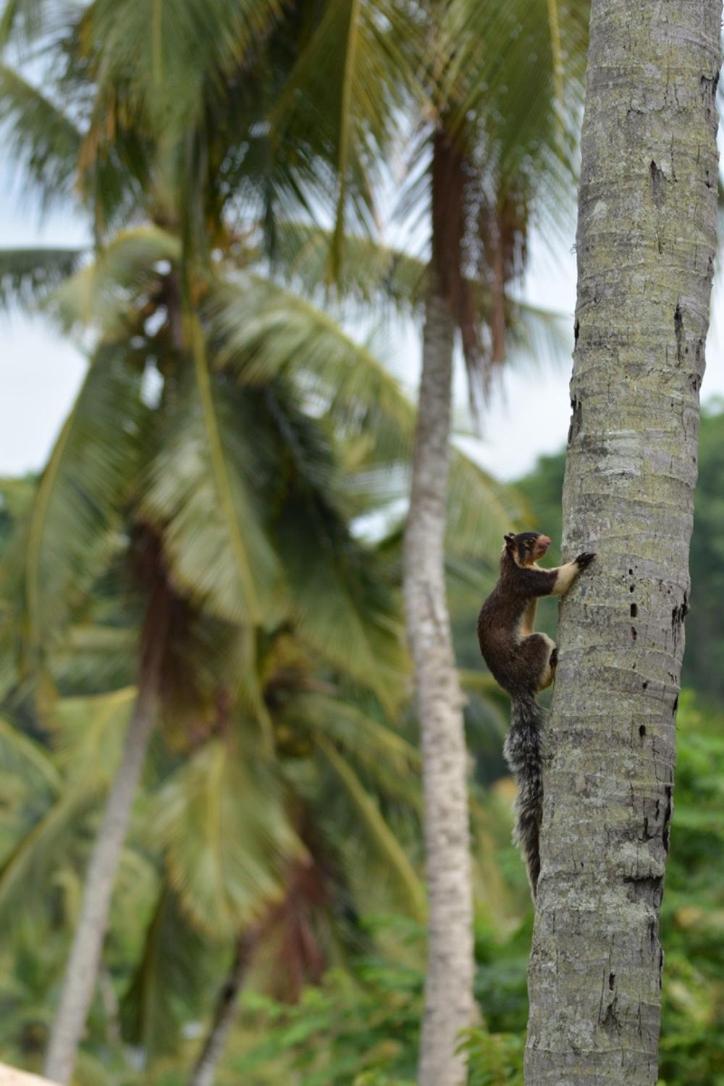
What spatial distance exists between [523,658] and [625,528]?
0.69 meters

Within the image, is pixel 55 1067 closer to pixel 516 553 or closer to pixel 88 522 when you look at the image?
pixel 88 522

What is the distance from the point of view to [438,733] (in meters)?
9.88

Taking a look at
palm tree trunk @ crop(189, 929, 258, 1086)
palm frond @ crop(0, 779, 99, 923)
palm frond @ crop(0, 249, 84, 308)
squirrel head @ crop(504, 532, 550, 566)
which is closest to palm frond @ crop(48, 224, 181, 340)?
palm frond @ crop(0, 249, 84, 308)

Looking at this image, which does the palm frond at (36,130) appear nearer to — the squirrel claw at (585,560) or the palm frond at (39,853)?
the palm frond at (39,853)

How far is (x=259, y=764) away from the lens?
16641 millimetres

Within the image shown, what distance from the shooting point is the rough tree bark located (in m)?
9.19

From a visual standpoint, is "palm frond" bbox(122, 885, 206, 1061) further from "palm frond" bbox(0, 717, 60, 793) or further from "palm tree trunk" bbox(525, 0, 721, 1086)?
"palm tree trunk" bbox(525, 0, 721, 1086)

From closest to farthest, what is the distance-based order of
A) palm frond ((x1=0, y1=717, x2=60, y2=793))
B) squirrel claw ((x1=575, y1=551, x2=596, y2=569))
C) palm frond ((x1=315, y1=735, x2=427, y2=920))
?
1. squirrel claw ((x1=575, y1=551, x2=596, y2=569))
2. palm frond ((x1=315, y1=735, x2=427, y2=920))
3. palm frond ((x1=0, y1=717, x2=60, y2=793))

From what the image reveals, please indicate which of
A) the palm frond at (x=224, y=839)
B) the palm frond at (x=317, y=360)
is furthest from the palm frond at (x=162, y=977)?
the palm frond at (x=317, y=360)

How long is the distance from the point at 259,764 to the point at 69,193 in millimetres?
5823

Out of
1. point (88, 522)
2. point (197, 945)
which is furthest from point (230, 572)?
point (197, 945)

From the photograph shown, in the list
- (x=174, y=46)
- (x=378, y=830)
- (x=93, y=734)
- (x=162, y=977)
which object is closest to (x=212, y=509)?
(x=174, y=46)

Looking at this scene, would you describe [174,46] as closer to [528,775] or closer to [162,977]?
[528,775]

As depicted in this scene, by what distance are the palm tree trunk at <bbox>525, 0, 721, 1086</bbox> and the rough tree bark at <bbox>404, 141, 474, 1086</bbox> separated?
539 centimetres
